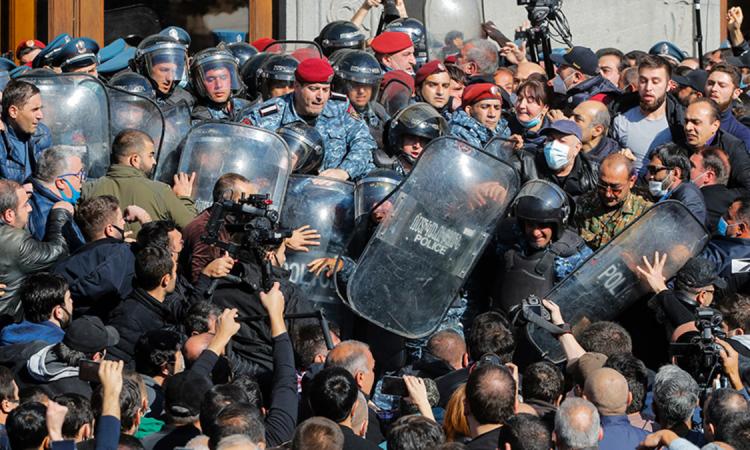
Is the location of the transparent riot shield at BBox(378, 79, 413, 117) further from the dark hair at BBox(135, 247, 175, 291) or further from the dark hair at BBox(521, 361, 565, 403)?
the dark hair at BBox(521, 361, 565, 403)

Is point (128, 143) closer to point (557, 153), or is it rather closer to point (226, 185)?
point (226, 185)

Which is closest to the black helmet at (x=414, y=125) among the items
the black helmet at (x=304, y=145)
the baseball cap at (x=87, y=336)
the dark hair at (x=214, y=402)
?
the black helmet at (x=304, y=145)

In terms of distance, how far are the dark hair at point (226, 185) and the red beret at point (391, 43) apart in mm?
3620

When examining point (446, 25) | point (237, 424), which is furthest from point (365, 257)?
point (446, 25)

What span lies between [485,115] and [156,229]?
2986 mm

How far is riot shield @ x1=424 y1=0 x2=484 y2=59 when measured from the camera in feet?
43.8

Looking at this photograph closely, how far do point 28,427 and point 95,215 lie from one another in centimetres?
242

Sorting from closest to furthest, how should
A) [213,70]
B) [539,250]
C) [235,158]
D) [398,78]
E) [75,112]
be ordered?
[539,250] < [235,158] < [75,112] < [213,70] < [398,78]

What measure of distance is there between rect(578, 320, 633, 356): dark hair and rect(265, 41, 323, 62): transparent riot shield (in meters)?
4.23

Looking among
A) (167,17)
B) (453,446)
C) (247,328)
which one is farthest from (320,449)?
(167,17)

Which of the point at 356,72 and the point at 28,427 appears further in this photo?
the point at 356,72

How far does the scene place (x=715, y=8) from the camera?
16.5 meters

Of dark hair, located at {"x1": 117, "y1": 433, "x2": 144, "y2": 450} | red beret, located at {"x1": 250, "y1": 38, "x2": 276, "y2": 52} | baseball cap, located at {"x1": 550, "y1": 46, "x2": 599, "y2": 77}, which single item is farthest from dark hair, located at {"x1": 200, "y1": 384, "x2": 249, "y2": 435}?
red beret, located at {"x1": 250, "y1": 38, "x2": 276, "y2": 52}

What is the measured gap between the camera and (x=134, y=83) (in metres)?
10.9
